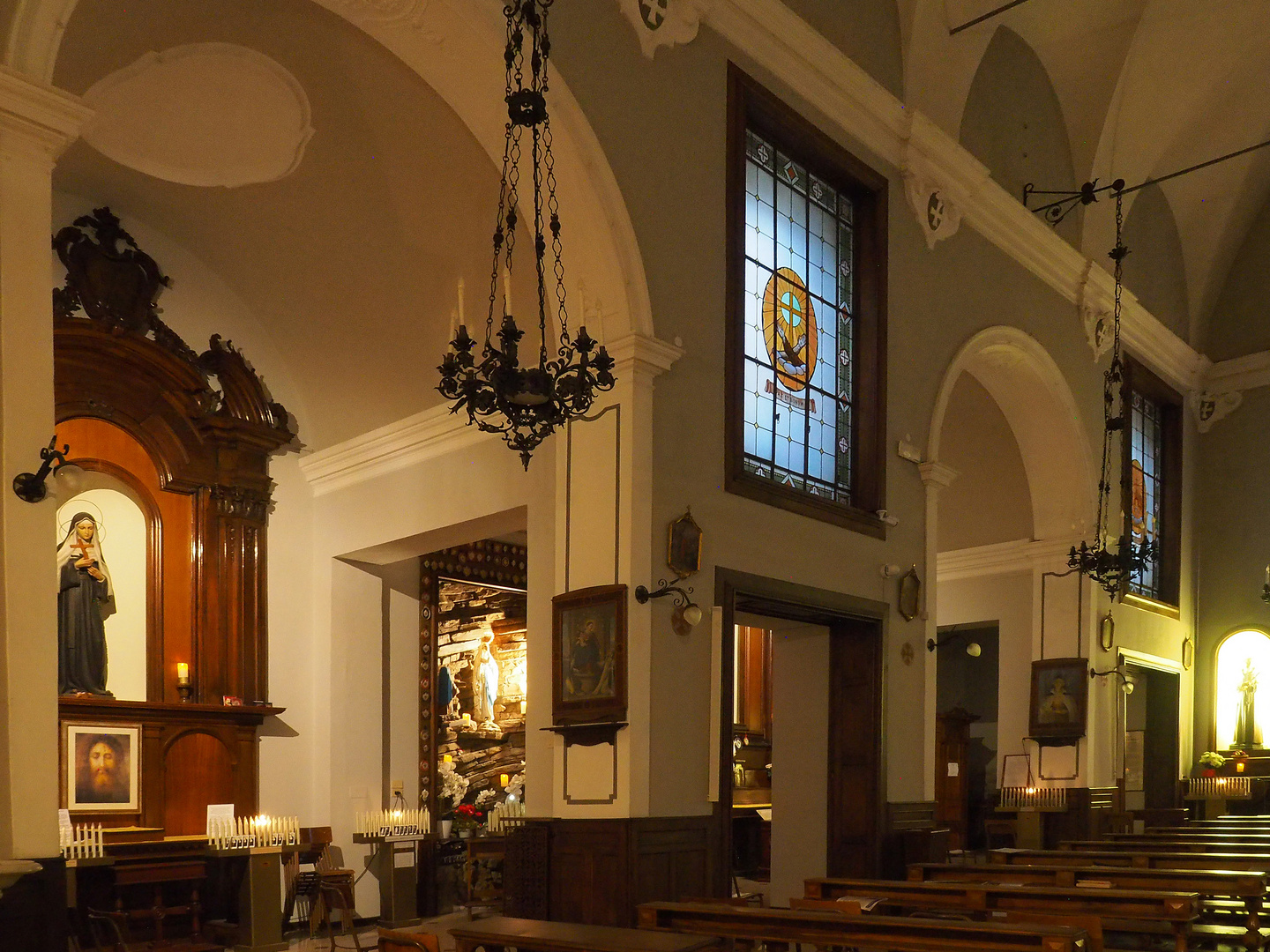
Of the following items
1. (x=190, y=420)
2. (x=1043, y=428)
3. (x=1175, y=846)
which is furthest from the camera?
(x=1043, y=428)

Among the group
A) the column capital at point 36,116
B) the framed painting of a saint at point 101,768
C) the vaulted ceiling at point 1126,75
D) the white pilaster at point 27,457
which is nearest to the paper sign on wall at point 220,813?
the framed painting of a saint at point 101,768

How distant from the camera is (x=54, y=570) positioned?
5.64 m

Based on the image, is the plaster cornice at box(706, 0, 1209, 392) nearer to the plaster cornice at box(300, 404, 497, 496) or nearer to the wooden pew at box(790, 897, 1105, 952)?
the plaster cornice at box(300, 404, 497, 496)

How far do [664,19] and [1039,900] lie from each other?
617cm

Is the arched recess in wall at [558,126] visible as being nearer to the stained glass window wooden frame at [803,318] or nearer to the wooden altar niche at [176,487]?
the stained glass window wooden frame at [803,318]

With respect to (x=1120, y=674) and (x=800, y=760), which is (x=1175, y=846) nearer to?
(x=800, y=760)

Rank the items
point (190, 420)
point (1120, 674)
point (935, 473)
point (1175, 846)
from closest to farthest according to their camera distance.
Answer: point (1175, 846), point (935, 473), point (190, 420), point (1120, 674)

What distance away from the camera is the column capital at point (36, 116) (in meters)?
5.66

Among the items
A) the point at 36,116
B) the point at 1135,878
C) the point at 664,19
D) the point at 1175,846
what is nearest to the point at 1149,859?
the point at 1175,846

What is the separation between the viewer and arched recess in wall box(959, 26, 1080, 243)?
13922 millimetres

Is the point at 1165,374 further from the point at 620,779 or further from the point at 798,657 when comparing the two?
the point at 620,779

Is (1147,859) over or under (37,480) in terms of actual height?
under

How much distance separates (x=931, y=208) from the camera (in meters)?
12.6

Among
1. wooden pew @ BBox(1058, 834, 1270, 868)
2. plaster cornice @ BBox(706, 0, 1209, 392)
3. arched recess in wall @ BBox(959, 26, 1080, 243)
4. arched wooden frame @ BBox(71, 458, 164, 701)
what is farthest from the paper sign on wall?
arched recess in wall @ BBox(959, 26, 1080, 243)
